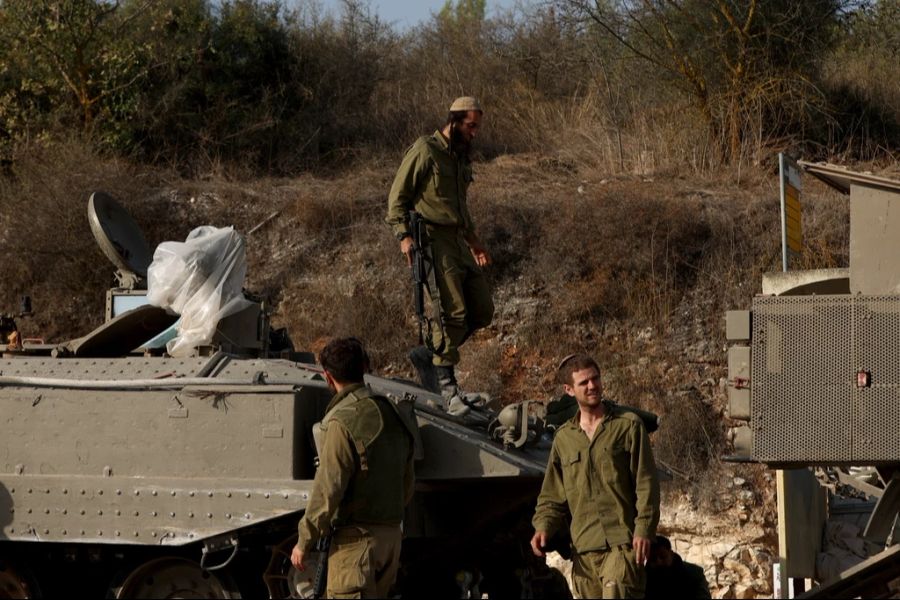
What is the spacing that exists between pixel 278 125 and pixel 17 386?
1168 centimetres

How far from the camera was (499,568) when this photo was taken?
29.5ft

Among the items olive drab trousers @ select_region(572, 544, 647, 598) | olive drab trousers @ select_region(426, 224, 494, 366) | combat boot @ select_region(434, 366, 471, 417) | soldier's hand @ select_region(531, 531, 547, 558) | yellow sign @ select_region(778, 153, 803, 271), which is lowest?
olive drab trousers @ select_region(572, 544, 647, 598)

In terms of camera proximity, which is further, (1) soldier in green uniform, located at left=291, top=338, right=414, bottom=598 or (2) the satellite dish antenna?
(2) the satellite dish antenna

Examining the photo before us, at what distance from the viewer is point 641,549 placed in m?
6.46

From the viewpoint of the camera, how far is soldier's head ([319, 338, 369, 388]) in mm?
6934

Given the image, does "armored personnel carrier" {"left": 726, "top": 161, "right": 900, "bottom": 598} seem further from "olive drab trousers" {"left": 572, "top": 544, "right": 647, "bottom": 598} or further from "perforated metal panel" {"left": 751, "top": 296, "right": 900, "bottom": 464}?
"olive drab trousers" {"left": 572, "top": 544, "right": 647, "bottom": 598}

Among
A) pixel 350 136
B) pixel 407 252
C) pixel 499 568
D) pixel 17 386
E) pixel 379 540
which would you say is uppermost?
pixel 350 136

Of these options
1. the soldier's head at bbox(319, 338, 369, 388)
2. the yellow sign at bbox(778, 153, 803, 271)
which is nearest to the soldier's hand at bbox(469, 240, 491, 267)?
the soldier's head at bbox(319, 338, 369, 388)

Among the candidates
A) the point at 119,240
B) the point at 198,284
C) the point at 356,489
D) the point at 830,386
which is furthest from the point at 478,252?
the point at 356,489

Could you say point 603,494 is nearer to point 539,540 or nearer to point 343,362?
point 539,540

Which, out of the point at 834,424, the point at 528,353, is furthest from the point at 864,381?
the point at 528,353

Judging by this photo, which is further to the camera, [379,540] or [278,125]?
[278,125]

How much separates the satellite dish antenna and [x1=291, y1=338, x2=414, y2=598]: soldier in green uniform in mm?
3530

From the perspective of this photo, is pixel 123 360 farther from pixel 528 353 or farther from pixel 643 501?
pixel 528 353
